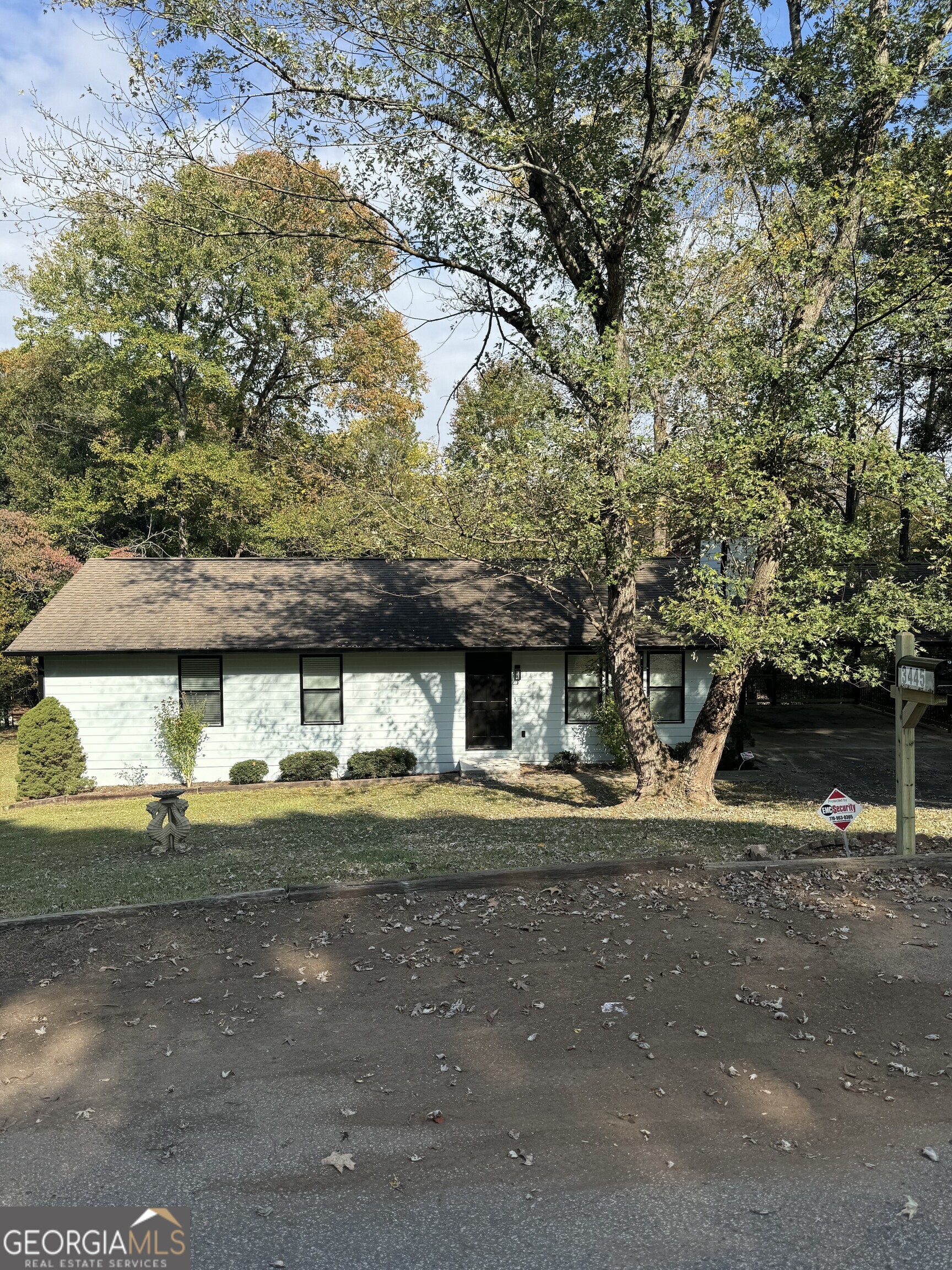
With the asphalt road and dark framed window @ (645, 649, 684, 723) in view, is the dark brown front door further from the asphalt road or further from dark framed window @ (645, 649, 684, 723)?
the asphalt road

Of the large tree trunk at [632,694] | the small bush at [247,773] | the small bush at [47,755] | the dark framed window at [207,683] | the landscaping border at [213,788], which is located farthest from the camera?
→ the dark framed window at [207,683]

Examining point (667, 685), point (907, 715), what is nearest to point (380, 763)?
point (667, 685)

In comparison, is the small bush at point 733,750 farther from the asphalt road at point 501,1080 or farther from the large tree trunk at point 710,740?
the asphalt road at point 501,1080

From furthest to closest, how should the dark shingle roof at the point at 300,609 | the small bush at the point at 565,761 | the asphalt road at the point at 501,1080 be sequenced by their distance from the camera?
the small bush at the point at 565,761
the dark shingle roof at the point at 300,609
the asphalt road at the point at 501,1080

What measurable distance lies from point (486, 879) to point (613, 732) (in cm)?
1049

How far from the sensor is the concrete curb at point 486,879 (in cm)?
728

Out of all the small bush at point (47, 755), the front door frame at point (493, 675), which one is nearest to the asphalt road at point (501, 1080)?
the small bush at point (47, 755)

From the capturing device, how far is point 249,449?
27688 millimetres

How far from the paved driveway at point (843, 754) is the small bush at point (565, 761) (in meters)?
3.75

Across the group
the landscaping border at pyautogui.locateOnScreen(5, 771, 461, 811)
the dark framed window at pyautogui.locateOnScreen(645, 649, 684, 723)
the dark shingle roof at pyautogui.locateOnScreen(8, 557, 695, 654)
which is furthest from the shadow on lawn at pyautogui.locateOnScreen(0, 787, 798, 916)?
the dark framed window at pyautogui.locateOnScreen(645, 649, 684, 723)

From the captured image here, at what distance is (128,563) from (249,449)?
7.95 metres

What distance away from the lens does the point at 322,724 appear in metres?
18.2

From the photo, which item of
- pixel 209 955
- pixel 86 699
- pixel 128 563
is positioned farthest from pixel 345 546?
pixel 209 955

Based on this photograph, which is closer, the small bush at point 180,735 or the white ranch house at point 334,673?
the small bush at point 180,735
